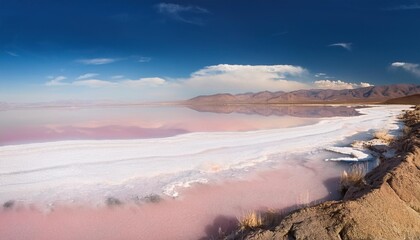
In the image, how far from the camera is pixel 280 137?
14500mm

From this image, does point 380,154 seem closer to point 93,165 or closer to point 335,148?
point 335,148

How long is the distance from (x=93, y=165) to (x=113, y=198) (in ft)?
9.53

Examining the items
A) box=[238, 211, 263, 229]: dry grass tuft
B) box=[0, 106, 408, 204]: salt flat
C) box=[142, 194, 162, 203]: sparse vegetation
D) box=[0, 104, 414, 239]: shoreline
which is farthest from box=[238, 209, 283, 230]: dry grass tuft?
box=[0, 106, 408, 204]: salt flat

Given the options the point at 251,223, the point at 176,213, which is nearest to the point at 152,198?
the point at 176,213

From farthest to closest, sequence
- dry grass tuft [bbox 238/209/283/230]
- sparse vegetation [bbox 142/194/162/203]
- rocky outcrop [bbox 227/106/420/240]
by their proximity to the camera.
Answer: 1. sparse vegetation [bbox 142/194/162/203]
2. dry grass tuft [bbox 238/209/283/230]
3. rocky outcrop [bbox 227/106/420/240]

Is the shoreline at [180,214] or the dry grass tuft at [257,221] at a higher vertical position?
the dry grass tuft at [257,221]

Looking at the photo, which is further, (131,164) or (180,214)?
(131,164)

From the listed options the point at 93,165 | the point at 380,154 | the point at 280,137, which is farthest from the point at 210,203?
the point at 280,137

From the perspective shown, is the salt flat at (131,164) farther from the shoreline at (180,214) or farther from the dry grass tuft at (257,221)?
the dry grass tuft at (257,221)

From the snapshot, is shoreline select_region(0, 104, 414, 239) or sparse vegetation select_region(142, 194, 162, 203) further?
sparse vegetation select_region(142, 194, 162, 203)

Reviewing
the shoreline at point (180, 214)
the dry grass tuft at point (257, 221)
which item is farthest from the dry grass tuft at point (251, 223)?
the shoreline at point (180, 214)

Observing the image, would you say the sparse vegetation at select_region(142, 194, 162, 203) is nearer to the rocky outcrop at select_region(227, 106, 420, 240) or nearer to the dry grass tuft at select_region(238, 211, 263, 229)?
the dry grass tuft at select_region(238, 211, 263, 229)

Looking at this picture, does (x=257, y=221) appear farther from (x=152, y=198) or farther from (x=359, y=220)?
(x=152, y=198)

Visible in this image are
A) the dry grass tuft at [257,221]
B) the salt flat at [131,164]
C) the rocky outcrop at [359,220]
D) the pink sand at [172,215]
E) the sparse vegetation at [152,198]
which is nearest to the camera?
the rocky outcrop at [359,220]
